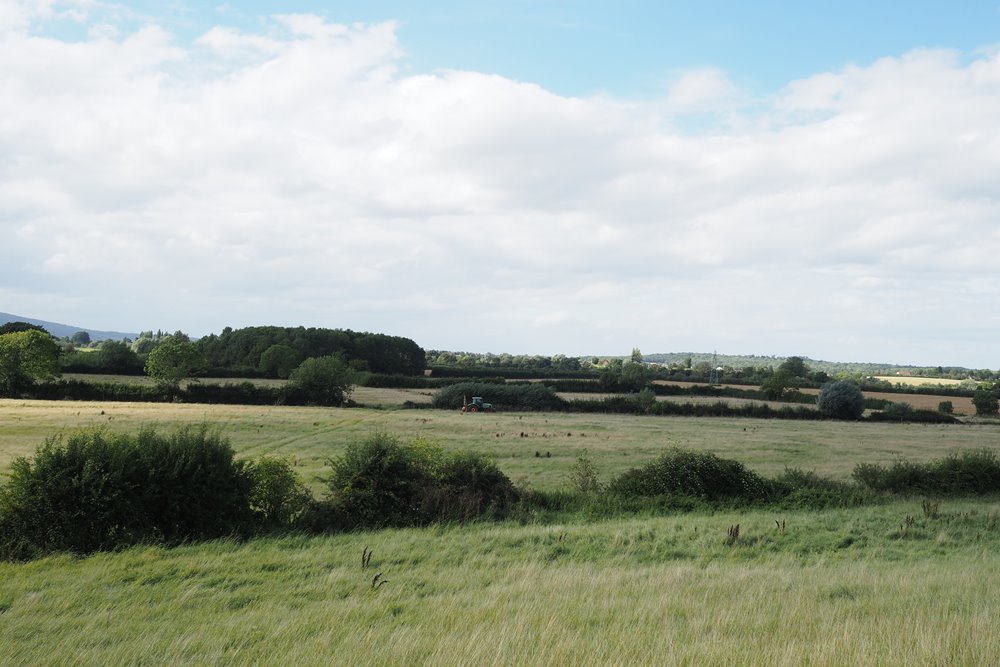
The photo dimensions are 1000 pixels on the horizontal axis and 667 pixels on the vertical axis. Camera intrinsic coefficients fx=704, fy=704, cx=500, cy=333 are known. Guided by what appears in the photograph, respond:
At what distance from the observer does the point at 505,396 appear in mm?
83438

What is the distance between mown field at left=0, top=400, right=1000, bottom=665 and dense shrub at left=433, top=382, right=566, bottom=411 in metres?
61.4

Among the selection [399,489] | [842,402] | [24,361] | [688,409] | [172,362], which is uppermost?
[172,362]

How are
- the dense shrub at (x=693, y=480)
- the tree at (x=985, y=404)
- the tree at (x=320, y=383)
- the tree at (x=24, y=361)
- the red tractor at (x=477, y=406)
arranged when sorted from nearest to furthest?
the dense shrub at (x=693, y=480)
the tree at (x=24, y=361)
the tree at (x=320, y=383)
the red tractor at (x=477, y=406)
the tree at (x=985, y=404)

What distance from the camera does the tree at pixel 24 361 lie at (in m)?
73.2

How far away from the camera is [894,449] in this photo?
45.1m

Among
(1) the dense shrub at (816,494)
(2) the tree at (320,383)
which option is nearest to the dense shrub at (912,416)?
(2) the tree at (320,383)

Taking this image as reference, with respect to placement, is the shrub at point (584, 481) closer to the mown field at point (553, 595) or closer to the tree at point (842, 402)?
the mown field at point (553, 595)

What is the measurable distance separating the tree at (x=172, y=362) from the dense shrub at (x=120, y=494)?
68982 mm

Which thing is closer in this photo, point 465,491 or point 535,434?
point 465,491

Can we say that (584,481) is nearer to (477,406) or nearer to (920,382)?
(477,406)

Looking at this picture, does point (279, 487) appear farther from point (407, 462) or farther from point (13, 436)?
point (13, 436)

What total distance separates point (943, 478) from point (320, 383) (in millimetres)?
63895

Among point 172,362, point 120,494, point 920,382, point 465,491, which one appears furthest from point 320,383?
point 920,382

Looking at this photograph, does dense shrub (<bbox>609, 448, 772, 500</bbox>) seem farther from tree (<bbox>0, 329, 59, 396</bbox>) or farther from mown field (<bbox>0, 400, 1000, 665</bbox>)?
tree (<bbox>0, 329, 59, 396</bbox>)
